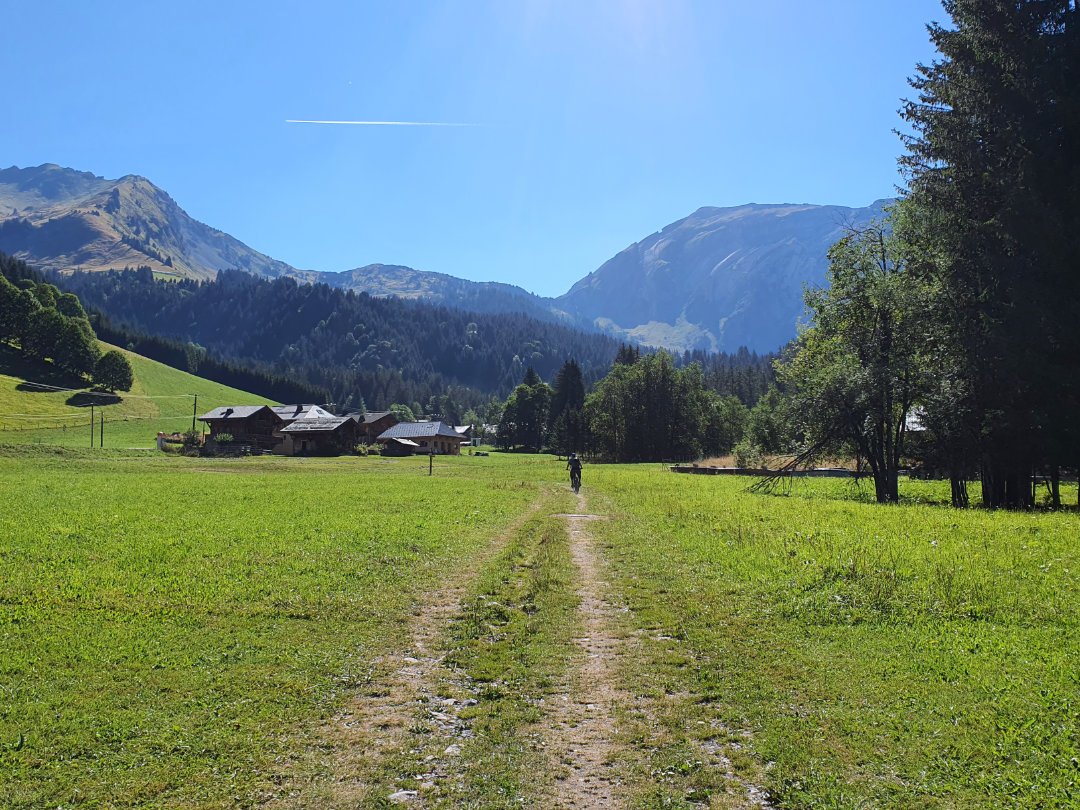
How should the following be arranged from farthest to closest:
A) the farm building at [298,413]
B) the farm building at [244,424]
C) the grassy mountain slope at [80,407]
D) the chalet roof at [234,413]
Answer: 1. the farm building at [298,413]
2. the chalet roof at [234,413]
3. the farm building at [244,424]
4. the grassy mountain slope at [80,407]

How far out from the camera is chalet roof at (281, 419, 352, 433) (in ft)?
342

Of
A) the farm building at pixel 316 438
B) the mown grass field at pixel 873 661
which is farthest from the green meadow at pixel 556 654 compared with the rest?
the farm building at pixel 316 438

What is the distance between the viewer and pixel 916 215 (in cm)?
3106

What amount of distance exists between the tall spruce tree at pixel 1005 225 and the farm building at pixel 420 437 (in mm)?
94636

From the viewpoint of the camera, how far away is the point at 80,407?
108 m

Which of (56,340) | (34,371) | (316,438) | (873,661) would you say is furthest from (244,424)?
(873,661)

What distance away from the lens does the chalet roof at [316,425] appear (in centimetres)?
10419

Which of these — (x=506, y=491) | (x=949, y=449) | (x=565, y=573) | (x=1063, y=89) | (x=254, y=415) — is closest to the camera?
(x=565, y=573)

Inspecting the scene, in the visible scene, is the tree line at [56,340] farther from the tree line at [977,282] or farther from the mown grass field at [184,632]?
the tree line at [977,282]

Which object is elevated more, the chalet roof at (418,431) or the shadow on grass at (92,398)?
the shadow on grass at (92,398)

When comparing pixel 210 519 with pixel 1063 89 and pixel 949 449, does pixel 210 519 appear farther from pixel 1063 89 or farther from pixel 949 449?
pixel 1063 89

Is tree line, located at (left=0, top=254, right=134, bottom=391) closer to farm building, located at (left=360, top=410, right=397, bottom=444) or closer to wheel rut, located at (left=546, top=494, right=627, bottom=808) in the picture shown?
farm building, located at (left=360, top=410, right=397, bottom=444)

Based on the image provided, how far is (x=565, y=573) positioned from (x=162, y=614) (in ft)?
27.6

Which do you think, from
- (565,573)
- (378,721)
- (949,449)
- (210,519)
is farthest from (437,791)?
(949,449)
